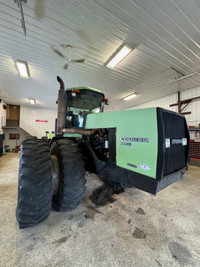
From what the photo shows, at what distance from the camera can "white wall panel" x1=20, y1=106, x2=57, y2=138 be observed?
10.5 metres

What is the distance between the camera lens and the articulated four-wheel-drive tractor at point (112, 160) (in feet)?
4.01

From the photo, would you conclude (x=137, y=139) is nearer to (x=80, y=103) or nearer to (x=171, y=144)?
(x=171, y=144)

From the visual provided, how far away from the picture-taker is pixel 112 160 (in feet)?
5.29

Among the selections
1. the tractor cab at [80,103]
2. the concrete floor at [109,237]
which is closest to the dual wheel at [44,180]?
the concrete floor at [109,237]

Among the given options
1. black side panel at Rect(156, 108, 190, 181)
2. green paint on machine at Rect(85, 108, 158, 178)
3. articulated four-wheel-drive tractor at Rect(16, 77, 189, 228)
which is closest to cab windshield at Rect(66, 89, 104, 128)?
articulated four-wheel-drive tractor at Rect(16, 77, 189, 228)

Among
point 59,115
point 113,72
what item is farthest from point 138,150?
point 113,72

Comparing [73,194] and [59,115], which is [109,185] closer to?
[73,194]

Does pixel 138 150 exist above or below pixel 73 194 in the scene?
above

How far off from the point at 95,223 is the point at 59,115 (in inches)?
75.0

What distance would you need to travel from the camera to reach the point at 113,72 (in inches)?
183

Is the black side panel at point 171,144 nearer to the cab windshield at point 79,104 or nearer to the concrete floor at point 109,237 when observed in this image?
the concrete floor at point 109,237

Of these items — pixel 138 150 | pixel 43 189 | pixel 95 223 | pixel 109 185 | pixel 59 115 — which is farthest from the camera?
pixel 109 185

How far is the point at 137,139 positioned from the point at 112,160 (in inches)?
19.7

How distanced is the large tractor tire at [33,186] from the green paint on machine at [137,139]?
97 centimetres
